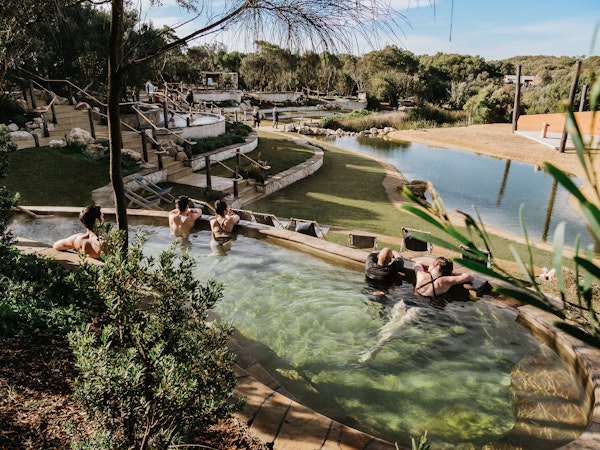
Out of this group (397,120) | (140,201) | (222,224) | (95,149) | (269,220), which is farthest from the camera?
(397,120)

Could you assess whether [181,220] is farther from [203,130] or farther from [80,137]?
[203,130]

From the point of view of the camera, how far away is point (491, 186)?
63.1 feet

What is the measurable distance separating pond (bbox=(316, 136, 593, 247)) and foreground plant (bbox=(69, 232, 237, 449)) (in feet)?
31.2

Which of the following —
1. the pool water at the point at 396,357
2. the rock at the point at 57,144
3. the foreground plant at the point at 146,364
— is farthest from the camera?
the rock at the point at 57,144

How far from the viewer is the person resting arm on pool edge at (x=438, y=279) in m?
6.16

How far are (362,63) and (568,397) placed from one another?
13.6 ft

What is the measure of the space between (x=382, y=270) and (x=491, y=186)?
1537cm

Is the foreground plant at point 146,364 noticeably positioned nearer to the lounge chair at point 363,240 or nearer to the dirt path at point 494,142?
the lounge chair at point 363,240

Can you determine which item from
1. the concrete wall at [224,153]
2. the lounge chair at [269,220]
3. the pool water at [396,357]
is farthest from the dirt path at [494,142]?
the pool water at [396,357]

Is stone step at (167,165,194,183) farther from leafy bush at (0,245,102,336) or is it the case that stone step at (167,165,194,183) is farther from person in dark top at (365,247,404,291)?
person in dark top at (365,247,404,291)

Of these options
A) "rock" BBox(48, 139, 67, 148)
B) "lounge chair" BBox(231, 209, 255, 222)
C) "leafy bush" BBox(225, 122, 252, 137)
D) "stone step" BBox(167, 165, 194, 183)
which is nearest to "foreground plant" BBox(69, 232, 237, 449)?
"lounge chair" BBox(231, 209, 255, 222)

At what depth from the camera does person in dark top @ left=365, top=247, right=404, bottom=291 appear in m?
6.29

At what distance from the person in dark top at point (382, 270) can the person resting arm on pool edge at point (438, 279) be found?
41 centimetres

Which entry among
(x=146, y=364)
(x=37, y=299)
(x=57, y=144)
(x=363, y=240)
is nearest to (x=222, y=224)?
(x=363, y=240)
